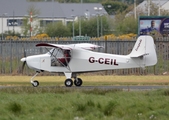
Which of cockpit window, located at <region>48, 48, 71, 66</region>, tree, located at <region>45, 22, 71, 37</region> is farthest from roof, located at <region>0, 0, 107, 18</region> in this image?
cockpit window, located at <region>48, 48, 71, 66</region>

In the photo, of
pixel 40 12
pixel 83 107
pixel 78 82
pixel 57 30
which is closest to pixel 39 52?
pixel 78 82

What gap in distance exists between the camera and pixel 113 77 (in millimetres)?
35562

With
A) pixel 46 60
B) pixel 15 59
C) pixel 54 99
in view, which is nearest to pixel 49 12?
pixel 15 59

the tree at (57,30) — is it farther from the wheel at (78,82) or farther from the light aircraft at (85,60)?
the wheel at (78,82)

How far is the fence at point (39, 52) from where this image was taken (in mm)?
37812

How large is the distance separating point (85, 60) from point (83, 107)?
41.5ft

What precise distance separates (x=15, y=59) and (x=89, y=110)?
22.5 meters

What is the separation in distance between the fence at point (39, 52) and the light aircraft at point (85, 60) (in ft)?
26.6

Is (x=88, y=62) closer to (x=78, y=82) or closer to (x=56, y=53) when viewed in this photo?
(x=78, y=82)

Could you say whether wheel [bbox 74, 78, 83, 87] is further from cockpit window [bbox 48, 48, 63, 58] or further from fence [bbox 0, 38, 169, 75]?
fence [bbox 0, 38, 169, 75]

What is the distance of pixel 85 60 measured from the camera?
2947cm

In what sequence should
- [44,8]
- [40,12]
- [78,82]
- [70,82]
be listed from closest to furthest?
1. [70,82]
2. [78,82]
3. [40,12]
4. [44,8]

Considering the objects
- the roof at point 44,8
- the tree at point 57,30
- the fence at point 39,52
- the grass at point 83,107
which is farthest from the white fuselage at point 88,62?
the roof at point 44,8

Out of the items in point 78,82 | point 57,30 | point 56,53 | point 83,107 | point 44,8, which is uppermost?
point 44,8
